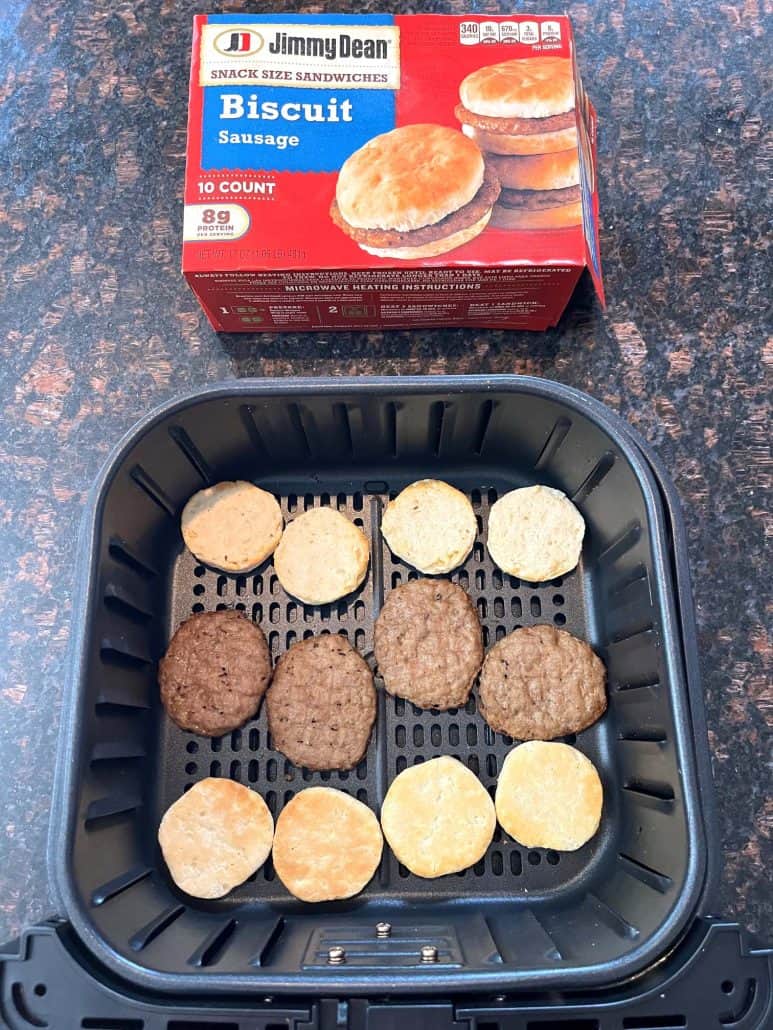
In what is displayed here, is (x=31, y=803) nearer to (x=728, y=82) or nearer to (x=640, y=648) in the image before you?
(x=640, y=648)

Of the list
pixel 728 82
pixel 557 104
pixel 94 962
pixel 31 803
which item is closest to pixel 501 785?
pixel 94 962

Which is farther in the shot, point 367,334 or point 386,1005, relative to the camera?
point 367,334

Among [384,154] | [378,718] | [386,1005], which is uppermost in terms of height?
[384,154]

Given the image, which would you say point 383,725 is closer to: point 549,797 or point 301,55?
point 549,797

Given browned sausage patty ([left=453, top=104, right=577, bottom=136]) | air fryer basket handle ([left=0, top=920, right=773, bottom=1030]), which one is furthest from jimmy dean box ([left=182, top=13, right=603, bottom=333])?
air fryer basket handle ([left=0, top=920, right=773, bottom=1030])

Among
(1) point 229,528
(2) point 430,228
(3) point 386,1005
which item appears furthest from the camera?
(1) point 229,528

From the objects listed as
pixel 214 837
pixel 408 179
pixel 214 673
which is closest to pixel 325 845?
pixel 214 837
